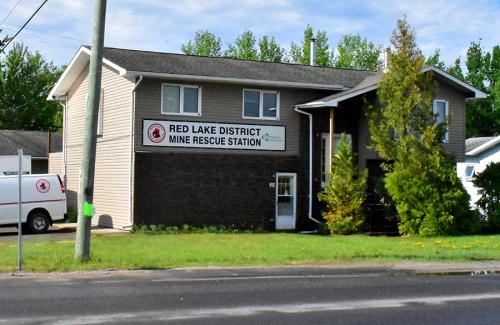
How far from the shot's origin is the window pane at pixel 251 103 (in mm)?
27031

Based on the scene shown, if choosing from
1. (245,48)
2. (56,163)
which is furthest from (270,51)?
(56,163)

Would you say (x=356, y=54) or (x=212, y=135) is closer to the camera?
(x=212, y=135)

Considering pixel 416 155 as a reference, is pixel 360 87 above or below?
above

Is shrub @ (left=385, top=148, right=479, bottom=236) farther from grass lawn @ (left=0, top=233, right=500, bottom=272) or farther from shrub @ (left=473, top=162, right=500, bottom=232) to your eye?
shrub @ (left=473, top=162, right=500, bottom=232)

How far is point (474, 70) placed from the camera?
63.8 meters

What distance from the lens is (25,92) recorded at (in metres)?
60.7

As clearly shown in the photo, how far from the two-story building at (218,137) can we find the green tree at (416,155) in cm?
238

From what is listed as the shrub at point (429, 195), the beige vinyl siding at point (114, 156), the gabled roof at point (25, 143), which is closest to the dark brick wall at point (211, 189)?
the beige vinyl siding at point (114, 156)

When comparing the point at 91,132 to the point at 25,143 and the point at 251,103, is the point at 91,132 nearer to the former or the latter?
the point at 251,103

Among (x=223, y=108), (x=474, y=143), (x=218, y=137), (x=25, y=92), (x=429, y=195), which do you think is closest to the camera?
(x=429, y=195)

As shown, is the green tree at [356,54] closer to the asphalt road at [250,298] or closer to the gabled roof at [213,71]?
the gabled roof at [213,71]

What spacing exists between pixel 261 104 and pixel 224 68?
2.00 meters

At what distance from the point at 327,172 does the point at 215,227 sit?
5.00 m

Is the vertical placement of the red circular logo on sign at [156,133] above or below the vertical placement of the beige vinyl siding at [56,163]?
above
